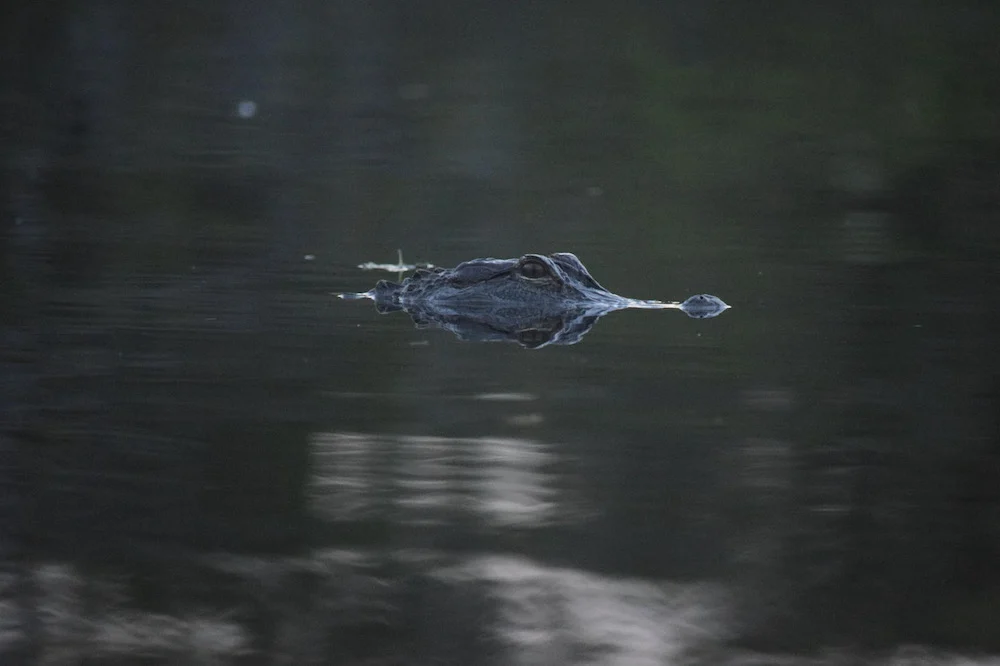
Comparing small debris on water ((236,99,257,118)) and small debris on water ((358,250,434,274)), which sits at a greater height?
small debris on water ((236,99,257,118))

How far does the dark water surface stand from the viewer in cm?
437

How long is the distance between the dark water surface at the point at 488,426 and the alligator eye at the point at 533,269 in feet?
1.70

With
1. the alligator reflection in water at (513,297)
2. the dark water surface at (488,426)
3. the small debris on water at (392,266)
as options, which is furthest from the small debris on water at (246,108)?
the alligator reflection in water at (513,297)

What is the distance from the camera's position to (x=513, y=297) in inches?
375

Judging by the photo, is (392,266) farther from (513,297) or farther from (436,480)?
(436,480)

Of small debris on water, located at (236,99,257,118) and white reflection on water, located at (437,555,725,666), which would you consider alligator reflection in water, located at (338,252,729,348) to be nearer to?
white reflection on water, located at (437,555,725,666)

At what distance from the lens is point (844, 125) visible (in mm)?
25828

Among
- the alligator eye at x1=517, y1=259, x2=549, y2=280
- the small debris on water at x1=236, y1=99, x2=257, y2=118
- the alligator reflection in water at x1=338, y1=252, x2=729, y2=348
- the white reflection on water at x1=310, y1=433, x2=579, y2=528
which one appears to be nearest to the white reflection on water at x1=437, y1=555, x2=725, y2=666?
the white reflection on water at x1=310, y1=433, x2=579, y2=528

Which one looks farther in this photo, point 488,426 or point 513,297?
point 513,297

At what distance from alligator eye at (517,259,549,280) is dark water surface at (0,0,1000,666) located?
52cm

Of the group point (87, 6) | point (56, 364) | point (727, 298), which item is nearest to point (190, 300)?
point (56, 364)

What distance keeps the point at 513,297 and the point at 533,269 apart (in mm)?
200

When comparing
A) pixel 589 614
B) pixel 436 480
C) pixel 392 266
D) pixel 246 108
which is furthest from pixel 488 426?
pixel 246 108

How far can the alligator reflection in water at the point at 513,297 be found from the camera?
9297 mm
